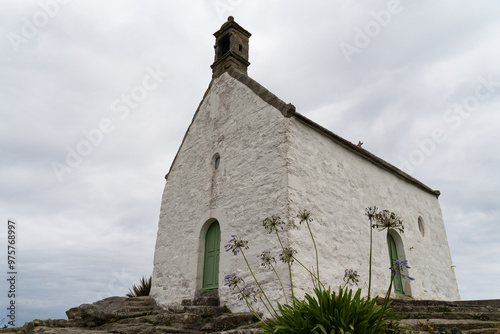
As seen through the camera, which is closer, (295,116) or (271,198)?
(271,198)

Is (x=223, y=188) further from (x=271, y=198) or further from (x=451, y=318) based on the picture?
(x=451, y=318)

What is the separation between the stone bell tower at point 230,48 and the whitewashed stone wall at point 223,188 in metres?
0.50

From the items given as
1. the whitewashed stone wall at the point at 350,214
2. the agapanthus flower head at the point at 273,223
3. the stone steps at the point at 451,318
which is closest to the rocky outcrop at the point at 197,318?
the stone steps at the point at 451,318

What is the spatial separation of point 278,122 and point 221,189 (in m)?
2.21

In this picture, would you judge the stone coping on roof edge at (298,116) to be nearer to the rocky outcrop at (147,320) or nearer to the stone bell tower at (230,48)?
the stone bell tower at (230,48)

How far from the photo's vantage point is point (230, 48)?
35.2 feet

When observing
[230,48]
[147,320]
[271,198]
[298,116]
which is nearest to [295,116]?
[298,116]

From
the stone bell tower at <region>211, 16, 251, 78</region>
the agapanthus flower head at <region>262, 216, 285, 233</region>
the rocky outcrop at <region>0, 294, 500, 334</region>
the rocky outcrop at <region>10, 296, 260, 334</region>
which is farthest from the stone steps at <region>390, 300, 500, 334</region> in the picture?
the stone bell tower at <region>211, 16, 251, 78</region>

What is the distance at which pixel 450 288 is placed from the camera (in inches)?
465

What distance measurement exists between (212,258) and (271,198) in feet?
8.05

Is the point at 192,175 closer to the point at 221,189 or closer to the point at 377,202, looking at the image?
the point at 221,189

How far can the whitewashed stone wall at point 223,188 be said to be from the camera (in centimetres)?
757

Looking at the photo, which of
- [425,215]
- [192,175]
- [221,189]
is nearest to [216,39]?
[192,175]

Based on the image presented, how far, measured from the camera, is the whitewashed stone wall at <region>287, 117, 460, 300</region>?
751 centimetres
